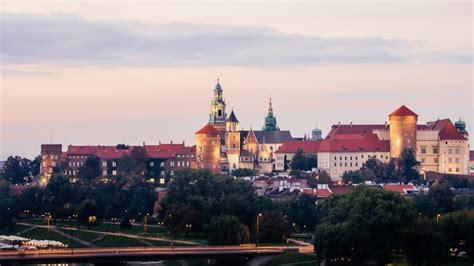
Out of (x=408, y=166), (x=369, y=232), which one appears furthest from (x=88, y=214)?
(x=408, y=166)

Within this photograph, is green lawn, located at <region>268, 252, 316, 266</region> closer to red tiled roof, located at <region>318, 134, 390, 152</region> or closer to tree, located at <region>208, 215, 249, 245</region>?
tree, located at <region>208, 215, 249, 245</region>

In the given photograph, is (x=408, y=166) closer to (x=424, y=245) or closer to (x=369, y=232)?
(x=369, y=232)

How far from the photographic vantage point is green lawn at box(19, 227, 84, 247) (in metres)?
124

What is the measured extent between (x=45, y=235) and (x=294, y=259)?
42.2m

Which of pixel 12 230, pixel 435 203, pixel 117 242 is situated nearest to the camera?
pixel 117 242

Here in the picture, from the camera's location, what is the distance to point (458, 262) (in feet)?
300

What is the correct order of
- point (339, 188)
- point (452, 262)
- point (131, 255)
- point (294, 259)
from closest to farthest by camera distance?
point (452, 262), point (131, 255), point (294, 259), point (339, 188)

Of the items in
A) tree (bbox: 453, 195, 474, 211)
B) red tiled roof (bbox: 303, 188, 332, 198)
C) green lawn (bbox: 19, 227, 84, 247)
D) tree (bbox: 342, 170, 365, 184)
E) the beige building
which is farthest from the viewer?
the beige building

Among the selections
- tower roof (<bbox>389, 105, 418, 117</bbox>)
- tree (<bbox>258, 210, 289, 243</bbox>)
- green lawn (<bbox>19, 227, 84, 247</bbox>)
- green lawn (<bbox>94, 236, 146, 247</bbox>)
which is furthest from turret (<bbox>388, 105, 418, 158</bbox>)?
tree (<bbox>258, 210, 289, 243</bbox>)

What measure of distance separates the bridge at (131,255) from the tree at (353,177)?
80.2 metres

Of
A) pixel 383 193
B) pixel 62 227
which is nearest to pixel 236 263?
pixel 383 193

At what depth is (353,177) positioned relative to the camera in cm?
17900

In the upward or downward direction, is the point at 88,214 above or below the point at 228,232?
above

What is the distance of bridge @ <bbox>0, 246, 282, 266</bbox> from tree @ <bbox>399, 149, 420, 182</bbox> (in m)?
84.9
